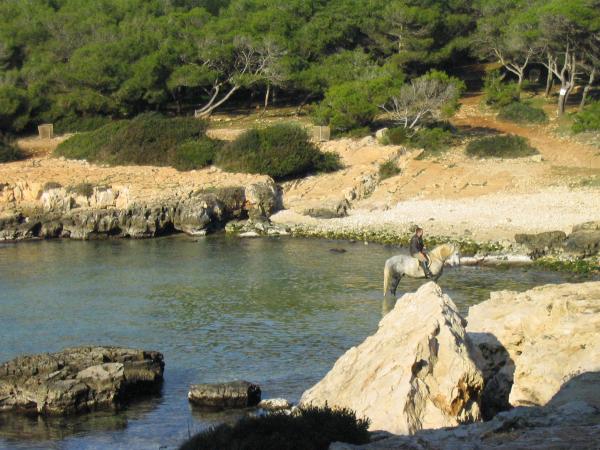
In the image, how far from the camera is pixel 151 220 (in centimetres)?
3662

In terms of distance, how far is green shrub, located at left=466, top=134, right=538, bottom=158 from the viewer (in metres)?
42.2

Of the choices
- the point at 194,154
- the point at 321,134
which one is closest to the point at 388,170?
the point at 321,134

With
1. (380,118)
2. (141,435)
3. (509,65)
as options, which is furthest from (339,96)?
(141,435)

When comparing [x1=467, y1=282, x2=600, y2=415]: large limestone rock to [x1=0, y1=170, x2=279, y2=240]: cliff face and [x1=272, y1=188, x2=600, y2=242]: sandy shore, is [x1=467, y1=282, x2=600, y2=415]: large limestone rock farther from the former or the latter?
[x1=0, y1=170, x2=279, y2=240]: cliff face

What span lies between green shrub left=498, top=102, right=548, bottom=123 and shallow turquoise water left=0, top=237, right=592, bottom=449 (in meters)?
19.3

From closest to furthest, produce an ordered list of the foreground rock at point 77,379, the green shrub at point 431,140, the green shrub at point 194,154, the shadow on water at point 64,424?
the shadow on water at point 64,424, the foreground rock at point 77,379, the green shrub at point 194,154, the green shrub at point 431,140

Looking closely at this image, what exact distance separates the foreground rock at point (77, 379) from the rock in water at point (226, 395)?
1202 millimetres

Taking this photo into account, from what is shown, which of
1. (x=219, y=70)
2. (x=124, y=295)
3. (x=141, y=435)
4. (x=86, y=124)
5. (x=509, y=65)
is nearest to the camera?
(x=141, y=435)

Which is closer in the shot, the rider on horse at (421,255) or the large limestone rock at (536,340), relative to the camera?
the large limestone rock at (536,340)

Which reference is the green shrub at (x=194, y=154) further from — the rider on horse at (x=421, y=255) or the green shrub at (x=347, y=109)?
the rider on horse at (x=421, y=255)

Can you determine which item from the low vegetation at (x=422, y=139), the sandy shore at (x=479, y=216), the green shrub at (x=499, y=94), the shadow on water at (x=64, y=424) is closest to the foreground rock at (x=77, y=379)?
the shadow on water at (x=64, y=424)

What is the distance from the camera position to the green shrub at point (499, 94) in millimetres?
51406

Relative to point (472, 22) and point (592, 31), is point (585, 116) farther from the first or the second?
point (472, 22)

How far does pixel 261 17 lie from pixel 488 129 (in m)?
15.1
